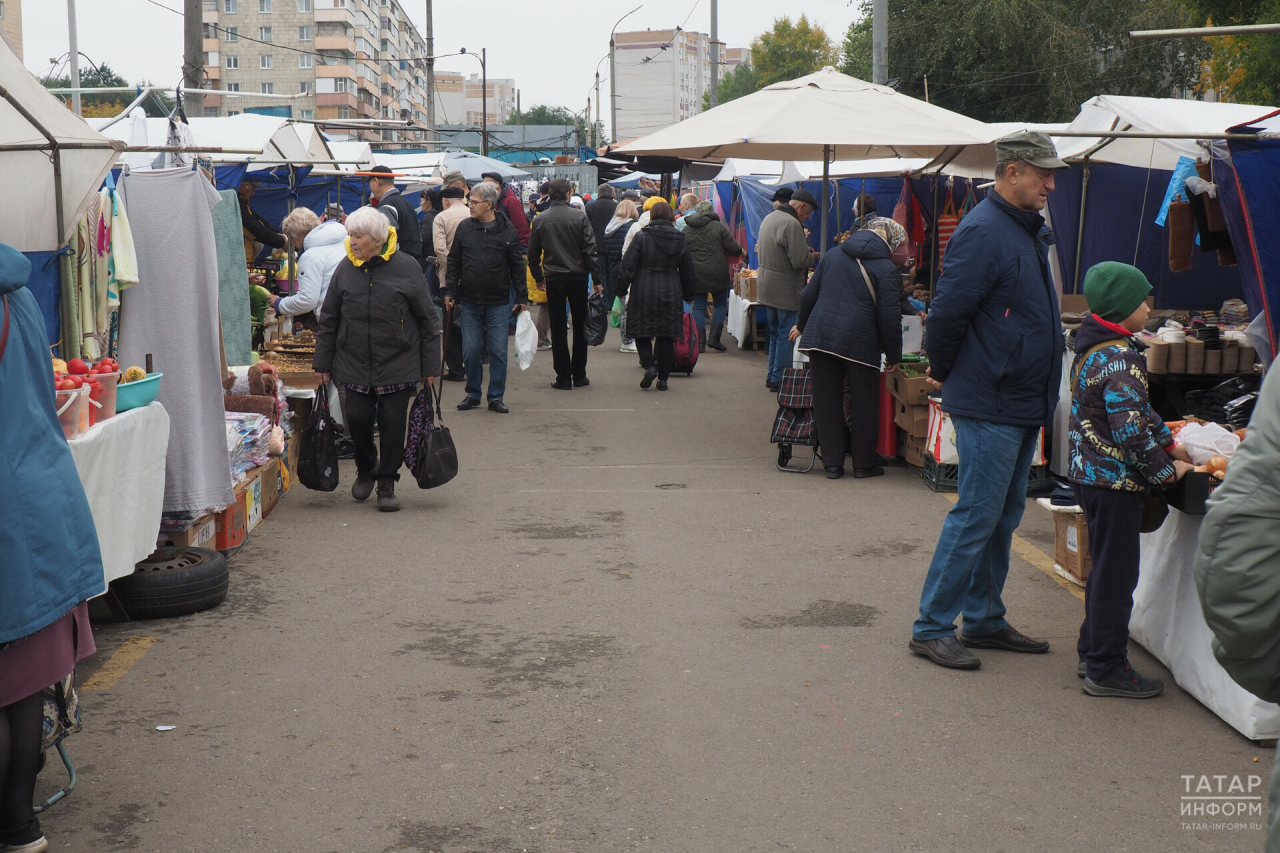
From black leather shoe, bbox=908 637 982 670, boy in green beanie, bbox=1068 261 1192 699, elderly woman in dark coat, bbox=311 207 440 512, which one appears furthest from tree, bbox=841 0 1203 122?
black leather shoe, bbox=908 637 982 670

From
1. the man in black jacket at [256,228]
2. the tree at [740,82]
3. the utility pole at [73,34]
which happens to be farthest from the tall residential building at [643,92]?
the man in black jacket at [256,228]

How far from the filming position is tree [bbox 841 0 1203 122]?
29484mm

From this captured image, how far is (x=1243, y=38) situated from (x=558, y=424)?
16.9m

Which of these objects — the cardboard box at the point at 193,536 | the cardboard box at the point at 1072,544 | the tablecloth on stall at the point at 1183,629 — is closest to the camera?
the tablecloth on stall at the point at 1183,629

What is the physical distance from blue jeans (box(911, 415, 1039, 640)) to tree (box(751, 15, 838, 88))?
76.5 m

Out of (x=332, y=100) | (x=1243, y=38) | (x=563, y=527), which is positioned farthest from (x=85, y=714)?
(x=332, y=100)

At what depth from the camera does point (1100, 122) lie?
337 inches

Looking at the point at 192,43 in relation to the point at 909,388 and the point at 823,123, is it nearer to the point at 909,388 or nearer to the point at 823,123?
the point at 823,123

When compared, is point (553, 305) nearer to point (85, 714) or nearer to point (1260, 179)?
point (1260, 179)

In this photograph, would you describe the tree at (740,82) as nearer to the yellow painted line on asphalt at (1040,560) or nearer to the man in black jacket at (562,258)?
the man in black jacket at (562,258)

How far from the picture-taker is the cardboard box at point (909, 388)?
843 cm

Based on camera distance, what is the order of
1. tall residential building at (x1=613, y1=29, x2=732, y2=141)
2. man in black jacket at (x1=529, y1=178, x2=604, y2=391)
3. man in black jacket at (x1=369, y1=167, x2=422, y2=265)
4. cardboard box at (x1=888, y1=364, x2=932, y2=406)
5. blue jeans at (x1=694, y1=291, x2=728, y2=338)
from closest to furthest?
1. cardboard box at (x1=888, y1=364, x2=932, y2=406)
2. man in black jacket at (x1=529, y1=178, x2=604, y2=391)
3. man in black jacket at (x1=369, y1=167, x2=422, y2=265)
4. blue jeans at (x1=694, y1=291, x2=728, y2=338)
5. tall residential building at (x1=613, y1=29, x2=732, y2=141)

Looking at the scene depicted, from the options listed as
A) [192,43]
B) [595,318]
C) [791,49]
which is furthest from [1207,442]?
[791,49]

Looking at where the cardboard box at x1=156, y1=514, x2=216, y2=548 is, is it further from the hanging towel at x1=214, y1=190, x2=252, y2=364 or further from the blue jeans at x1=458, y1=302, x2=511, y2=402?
the blue jeans at x1=458, y1=302, x2=511, y2=402
